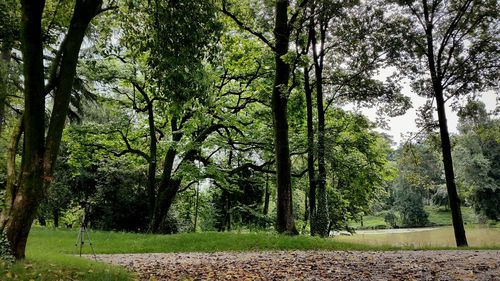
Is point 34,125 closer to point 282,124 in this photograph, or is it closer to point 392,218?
point 282,124

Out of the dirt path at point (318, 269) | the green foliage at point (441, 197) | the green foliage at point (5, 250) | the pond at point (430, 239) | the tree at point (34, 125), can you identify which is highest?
the green foliage at point (441, 197)

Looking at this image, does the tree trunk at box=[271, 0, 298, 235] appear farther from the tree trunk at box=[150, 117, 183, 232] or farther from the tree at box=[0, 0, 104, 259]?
the tree at box=[0, 0, 104, 259]

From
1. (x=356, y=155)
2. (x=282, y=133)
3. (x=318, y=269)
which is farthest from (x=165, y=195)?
(x=318, y=269)

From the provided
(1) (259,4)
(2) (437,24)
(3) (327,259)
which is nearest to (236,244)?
(3) (327,259)

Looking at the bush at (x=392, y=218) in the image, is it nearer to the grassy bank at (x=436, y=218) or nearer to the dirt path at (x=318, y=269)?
the grassy bank at (x=436, y=218)

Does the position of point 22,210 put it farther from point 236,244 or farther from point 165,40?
point 236,244

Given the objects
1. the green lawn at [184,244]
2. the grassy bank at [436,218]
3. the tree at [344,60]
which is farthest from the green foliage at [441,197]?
the green lawn at [184,244]

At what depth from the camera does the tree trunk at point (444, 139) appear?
15.2 meters

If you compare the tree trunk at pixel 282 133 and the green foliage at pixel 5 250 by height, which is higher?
the tree trunk at pixel 282 133

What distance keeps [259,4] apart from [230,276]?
13.4 meters

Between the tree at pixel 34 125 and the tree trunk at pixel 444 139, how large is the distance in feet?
45.3

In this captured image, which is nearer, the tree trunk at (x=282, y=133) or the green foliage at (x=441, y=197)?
the tree trunk at (x=282, y=133)

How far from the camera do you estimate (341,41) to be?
17750 millimetres

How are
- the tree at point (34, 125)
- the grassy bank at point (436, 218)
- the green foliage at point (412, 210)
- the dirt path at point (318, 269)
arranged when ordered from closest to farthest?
the dirt path at point (318, 269) → the tree at point (34, 125) → the green foliage at point (412, 210) → the grassy bank at point (436, 218)
